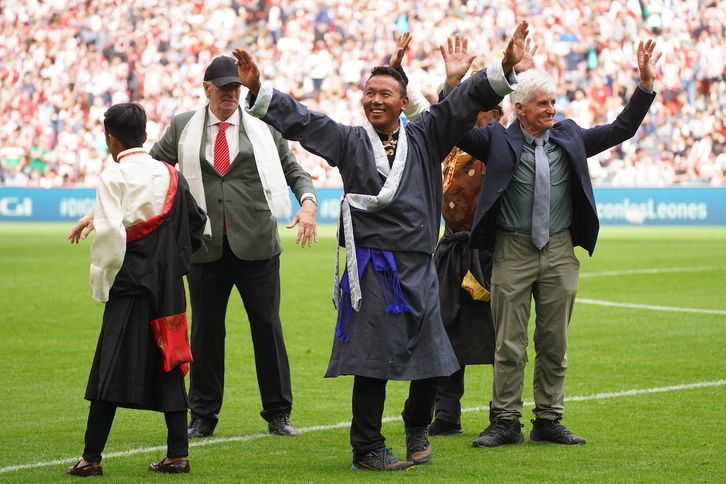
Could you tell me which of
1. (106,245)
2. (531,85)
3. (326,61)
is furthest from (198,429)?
(326,61)

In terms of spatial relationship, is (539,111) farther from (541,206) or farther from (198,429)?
(198,429)

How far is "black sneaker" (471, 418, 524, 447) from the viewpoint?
5504 mm

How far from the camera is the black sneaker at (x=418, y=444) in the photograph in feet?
16.7

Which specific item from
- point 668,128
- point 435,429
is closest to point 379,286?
point 435,429

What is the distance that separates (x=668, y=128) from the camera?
90.9ft

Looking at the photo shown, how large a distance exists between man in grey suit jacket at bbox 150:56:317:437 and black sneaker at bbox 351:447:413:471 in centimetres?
120

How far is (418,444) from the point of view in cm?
510

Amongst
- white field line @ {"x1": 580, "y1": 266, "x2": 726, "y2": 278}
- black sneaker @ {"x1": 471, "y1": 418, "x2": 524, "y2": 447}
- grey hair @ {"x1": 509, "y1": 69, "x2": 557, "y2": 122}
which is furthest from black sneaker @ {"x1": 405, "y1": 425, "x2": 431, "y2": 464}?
white field line @ {"x1": 580, "y1": 266, "x2": 726, "y2": 278}

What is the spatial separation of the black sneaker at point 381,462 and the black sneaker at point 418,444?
0.16 m

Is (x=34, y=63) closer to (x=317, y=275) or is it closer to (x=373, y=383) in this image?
(x=317, y=275)

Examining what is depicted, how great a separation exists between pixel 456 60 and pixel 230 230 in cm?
170

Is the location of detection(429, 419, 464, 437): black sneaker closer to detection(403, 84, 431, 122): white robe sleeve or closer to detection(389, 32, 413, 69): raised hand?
detection(403, 84, 431, 122): white robe sleeve

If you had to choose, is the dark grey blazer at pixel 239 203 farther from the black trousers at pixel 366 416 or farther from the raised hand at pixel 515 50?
the raised hand at pixel 515 50

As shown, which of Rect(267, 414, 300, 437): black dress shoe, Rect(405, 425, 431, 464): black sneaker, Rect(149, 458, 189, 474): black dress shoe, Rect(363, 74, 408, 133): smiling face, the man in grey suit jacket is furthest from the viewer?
the man in grey suit jacket
